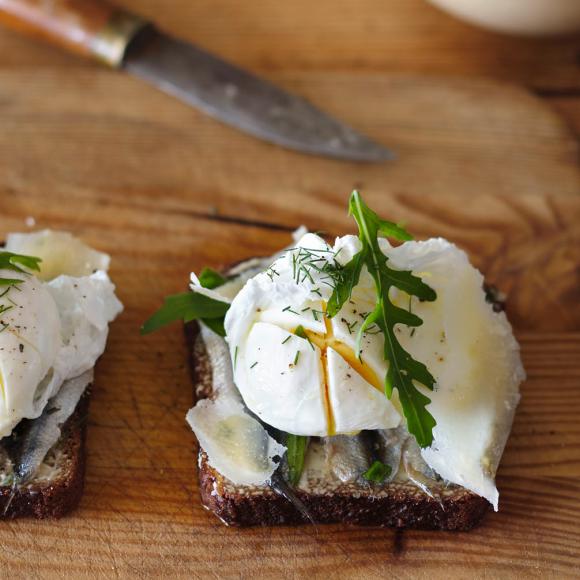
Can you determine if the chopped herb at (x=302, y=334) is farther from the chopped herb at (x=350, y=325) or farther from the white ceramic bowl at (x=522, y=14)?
the white ceramic bowl at (x=522, y=14)

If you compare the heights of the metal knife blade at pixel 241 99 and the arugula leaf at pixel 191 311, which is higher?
the metal knife blade at pixel 241 99

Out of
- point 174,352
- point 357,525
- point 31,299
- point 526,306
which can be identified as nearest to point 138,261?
point 174,352

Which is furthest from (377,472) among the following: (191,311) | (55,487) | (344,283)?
(55,487)

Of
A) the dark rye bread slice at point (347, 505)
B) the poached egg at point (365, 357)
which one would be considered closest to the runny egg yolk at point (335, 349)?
the poached egg at point (365, 357)

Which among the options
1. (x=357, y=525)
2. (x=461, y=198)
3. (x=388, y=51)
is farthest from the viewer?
(x=388, y=51)

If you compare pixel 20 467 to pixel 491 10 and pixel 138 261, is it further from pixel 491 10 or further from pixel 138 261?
pixel 491 10

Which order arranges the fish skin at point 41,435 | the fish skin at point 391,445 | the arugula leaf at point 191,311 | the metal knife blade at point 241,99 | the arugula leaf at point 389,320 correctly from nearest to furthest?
the arugula leaf at point 389,320 → the fish skin at point 41,435 → the fish skin at point 391,445 → the arugula leaf at point 191,311 → the metal knife blade at point 241,99

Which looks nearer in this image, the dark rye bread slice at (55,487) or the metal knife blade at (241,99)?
the dark rye bread slice at (55,487)

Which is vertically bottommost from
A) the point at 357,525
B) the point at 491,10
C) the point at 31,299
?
the point at 357,525
